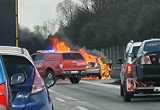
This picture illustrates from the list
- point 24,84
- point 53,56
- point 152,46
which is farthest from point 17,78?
point 53,56

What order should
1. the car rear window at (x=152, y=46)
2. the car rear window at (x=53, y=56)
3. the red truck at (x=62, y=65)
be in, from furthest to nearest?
the car rear window at (x=53, y=56)
the red truck at (x=62, y=65)
the car rear window at (x=152, y=46)

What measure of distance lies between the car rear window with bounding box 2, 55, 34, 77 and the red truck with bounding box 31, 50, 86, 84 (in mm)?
26098

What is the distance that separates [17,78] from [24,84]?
1.27ft

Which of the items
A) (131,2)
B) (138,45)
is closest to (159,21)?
(131,2)

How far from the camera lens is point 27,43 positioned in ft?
152

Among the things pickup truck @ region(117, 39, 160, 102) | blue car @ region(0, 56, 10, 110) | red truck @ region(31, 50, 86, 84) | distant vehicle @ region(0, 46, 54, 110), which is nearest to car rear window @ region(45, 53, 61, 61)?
red truck @ region(31, 50, 86, 84)

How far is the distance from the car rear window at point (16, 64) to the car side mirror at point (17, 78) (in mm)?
549

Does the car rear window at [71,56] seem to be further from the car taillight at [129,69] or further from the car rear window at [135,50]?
the car taillight at [129,69]

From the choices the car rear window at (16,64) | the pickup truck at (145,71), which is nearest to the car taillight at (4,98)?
the car rear window at (16,64)

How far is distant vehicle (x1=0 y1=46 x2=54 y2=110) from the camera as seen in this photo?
24.8ft

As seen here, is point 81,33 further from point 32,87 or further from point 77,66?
point 32,87

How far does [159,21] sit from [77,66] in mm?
23298

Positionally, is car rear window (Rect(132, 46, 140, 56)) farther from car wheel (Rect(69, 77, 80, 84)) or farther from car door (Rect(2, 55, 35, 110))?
car wheel (Rect(69, 77, 80, 84))

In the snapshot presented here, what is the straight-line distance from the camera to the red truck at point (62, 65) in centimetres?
3444
